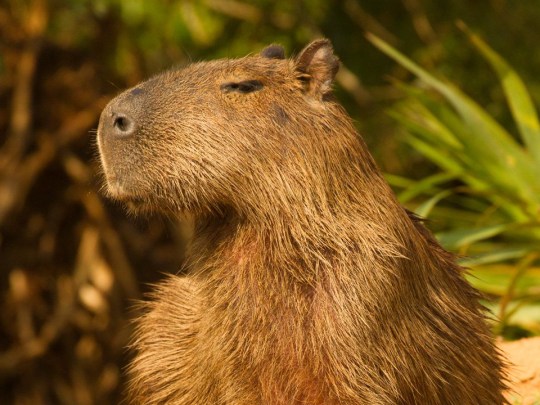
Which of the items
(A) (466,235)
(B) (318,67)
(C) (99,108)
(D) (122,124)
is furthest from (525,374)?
(C) (99,108)

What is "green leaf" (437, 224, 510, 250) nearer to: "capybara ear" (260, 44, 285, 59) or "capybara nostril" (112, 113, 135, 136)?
"capybara ear" (260, 44, 285, 59)

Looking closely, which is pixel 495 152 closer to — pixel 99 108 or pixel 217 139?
pixel 217 139

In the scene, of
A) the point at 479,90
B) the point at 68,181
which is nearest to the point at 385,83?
the point at 479,90

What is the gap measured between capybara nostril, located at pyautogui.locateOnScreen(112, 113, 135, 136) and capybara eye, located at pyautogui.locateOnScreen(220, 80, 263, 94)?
0.31 m

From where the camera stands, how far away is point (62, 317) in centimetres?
901

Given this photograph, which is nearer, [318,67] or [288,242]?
[288,242]

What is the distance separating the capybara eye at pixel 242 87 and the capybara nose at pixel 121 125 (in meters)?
0.31

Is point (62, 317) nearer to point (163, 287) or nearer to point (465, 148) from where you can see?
point (465, 148)

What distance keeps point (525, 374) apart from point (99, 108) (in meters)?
5.07

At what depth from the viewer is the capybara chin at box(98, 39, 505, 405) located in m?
3.34

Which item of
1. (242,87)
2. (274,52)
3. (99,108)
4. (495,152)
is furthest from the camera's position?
(99,108)

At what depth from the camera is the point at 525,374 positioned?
14.9 ft

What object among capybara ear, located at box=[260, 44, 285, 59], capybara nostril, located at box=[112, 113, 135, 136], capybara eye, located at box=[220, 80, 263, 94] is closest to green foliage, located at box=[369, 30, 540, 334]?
capybara ear, located at box=[260, 44, 285, 59]

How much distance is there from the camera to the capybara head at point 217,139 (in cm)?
342
